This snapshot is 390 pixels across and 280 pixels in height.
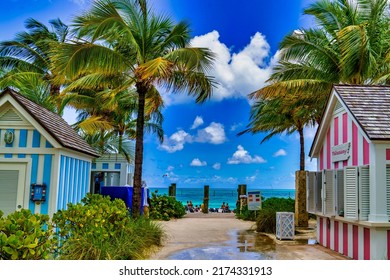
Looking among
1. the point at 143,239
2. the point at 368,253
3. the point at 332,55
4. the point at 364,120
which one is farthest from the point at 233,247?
the point at 332,55

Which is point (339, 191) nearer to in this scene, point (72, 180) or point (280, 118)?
point (72, 180)

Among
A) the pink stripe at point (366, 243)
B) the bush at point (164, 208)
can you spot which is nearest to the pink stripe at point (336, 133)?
the pink stripe at point (366, 243)

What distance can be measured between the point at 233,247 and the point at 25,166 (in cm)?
414

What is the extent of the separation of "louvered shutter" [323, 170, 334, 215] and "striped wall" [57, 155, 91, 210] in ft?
14.6

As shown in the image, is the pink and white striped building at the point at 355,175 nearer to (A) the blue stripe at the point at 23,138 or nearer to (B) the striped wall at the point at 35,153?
(B) the striped wall at the point at 35,153

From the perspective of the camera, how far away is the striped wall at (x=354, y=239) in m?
6.11

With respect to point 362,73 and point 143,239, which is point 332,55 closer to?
point 362,73

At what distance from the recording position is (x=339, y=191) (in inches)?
273

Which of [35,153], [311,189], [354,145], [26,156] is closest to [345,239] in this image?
[311,189]

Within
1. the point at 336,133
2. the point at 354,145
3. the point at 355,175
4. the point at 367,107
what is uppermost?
the point at 367,107

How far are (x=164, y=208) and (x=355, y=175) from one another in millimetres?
9485

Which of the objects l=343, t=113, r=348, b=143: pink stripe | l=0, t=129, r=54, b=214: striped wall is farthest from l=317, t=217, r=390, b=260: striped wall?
l=0, t=129, r=54, b=214: striped wall

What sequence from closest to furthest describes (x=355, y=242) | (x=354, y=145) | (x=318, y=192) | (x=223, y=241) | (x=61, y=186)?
(x=61, y=186), (x=355, y=242), (x=354, y=145), (x=318, y=192), (x=223, y=241)

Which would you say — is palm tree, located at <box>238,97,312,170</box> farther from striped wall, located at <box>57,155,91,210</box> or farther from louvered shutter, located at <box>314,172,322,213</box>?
striped wall, located at <box>57,155,91,210</box>
